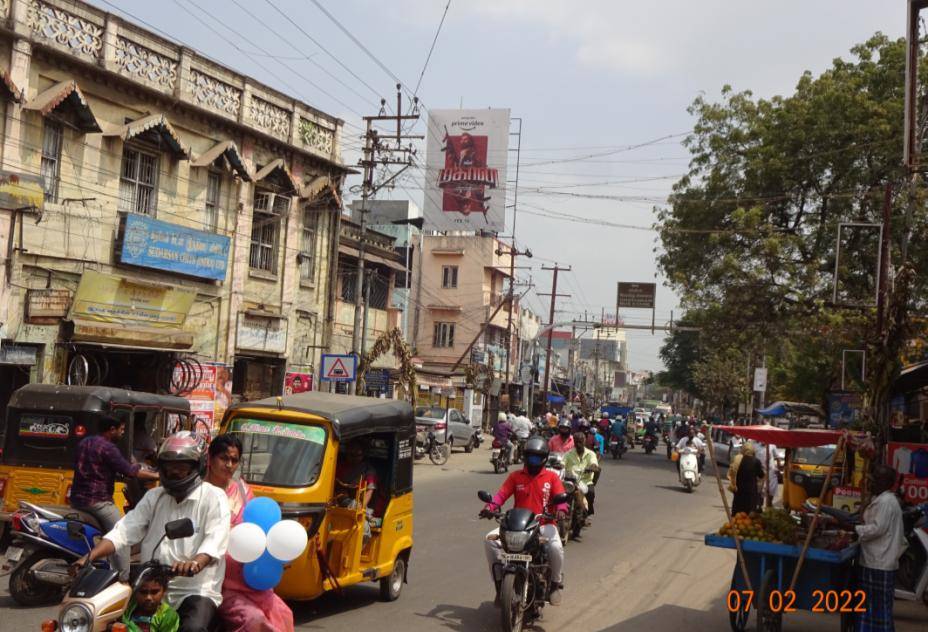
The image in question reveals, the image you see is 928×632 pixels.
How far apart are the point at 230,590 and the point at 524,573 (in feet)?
11.5

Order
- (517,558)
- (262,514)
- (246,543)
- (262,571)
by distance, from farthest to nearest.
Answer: (517,558) → (262,514) → (262,571) → (246,543)

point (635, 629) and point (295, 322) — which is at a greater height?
point (295, 322)

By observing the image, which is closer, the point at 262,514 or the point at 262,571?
the point at 262,571

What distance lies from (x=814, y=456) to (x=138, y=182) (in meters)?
16.1

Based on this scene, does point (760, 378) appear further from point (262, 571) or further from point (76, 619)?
point (76, 619)

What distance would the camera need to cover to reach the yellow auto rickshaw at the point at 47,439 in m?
11.0

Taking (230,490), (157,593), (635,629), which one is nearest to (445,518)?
(635,629)

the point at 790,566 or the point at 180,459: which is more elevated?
the point at 180,459

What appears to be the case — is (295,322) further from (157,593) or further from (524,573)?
(157,593)

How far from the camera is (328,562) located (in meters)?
8.77

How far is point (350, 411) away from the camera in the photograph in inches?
362

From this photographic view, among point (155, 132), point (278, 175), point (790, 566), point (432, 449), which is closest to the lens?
point (790, 566)

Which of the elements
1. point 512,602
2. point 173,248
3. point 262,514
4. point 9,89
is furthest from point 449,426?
point 262,514

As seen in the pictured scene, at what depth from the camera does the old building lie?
18.3m
